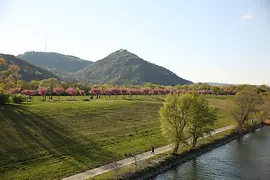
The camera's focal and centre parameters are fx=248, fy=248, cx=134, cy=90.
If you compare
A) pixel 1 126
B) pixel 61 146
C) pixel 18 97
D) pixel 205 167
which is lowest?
pixel 205 167

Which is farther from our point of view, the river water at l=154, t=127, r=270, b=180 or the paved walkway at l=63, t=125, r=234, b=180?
the river water at l=154, t=127, r=270, b=180

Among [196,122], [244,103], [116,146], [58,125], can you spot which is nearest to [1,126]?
[58,125]

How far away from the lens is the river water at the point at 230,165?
3856cm

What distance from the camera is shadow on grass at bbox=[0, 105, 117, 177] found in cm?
3844

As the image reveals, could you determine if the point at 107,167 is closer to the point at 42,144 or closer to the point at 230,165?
the point at 42,144

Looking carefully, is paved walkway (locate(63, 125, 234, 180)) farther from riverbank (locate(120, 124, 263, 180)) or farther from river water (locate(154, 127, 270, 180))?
river water (locate(154, 127, 270, 180))

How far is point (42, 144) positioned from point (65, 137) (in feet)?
19.2

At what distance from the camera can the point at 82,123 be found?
59.2 metres

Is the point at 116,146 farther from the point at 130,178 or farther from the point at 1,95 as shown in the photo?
the point at 1,95

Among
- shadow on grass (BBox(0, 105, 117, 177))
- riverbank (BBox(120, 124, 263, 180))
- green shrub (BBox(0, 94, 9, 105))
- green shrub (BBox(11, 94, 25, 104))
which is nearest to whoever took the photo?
riverbank (BBox(120, 124, 263, 180))

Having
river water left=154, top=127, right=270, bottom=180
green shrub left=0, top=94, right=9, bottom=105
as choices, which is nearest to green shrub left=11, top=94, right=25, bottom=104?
green shrub left=0, top=94, right=9, bottom=105

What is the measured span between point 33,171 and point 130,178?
13.4 meters

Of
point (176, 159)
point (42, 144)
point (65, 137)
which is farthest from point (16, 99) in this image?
point (176, 159)

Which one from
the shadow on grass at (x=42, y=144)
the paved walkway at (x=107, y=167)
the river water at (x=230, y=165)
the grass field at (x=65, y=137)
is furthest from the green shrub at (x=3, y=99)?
the river water at (x=230, y=165)
